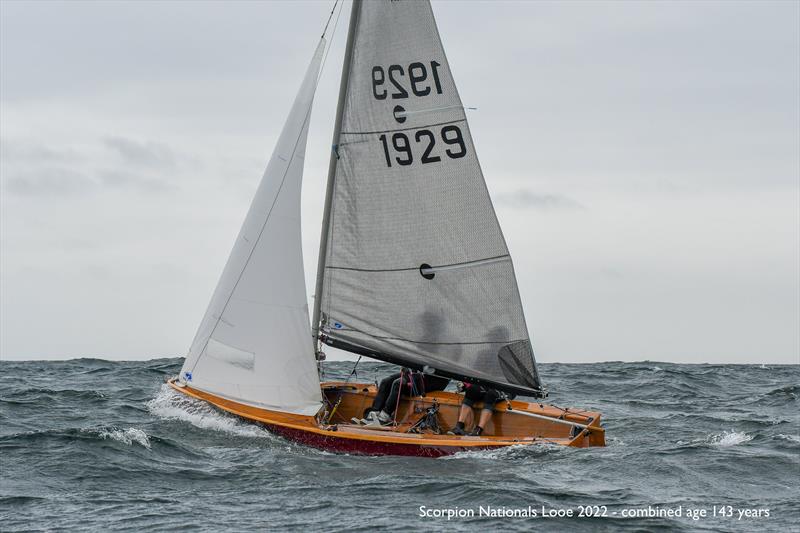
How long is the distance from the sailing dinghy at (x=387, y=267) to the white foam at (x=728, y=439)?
225 centimetres

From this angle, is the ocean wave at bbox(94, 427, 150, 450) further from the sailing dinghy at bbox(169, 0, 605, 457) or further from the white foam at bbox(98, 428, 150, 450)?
the sailing dinghy at bbox(169, 0, 605, 457)

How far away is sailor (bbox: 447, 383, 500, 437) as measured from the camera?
55.5ft

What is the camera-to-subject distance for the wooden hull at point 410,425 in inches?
626

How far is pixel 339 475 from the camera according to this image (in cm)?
1473

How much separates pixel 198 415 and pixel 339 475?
3951 millimetres

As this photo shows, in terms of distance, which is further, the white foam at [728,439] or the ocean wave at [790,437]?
the ocean wave at [790,437]

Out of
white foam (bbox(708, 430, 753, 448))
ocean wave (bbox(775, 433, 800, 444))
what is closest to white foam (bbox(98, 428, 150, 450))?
white foam (bbox(708, 430, 753, 448))

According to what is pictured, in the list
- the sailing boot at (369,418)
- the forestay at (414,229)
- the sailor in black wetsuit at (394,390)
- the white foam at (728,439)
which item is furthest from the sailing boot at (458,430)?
the white foam at (728,439)

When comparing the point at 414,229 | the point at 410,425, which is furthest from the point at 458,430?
the point at 414,229

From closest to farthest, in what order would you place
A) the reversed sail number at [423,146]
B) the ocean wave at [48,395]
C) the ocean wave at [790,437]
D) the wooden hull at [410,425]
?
the wooden hull at [410,425]
the reversed sail number at [423,146]
the ocean wave at [790,437]
the ocean wave at [48,395]

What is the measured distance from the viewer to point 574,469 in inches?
590

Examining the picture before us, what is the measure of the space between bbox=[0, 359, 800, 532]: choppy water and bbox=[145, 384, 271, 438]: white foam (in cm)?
3

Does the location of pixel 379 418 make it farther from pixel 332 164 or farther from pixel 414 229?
pixel 332 164

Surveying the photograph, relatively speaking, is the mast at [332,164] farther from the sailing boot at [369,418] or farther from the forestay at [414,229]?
the sailing boot at [369,418]
